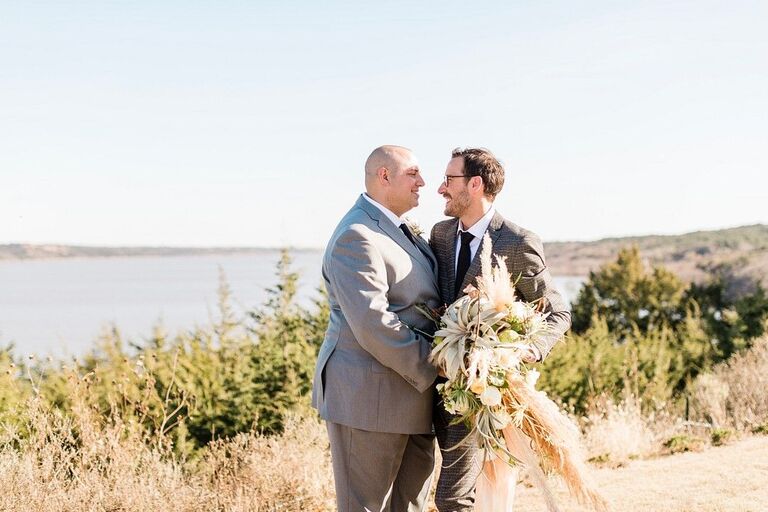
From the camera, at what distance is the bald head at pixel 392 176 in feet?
13.5

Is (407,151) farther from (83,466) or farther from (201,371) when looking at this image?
(201,371)

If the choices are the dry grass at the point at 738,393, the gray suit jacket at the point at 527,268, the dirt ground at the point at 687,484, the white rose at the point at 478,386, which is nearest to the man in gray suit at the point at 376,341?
the white rose at the point at 478,386

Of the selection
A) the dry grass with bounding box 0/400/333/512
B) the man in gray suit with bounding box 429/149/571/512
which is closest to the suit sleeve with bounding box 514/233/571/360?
the man in gray suit with bounding box 429/149/571/512

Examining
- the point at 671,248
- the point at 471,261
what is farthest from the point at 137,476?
the point at 671,248

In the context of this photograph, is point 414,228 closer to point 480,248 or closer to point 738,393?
point 480,248

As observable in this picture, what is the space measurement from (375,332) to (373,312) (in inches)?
3.6

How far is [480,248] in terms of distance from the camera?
13.8ft

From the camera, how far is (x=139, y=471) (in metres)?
5.67

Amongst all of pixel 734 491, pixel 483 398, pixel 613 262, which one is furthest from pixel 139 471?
pixel 613 262

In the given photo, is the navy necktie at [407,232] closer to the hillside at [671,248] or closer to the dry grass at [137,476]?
the dry grass at [137,476]

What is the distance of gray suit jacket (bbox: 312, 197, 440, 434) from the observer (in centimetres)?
375

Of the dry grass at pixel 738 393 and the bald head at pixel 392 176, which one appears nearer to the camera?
the bald head at pixel 392 176

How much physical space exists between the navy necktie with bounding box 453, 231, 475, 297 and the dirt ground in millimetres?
2002

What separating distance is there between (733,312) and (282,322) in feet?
34.2
